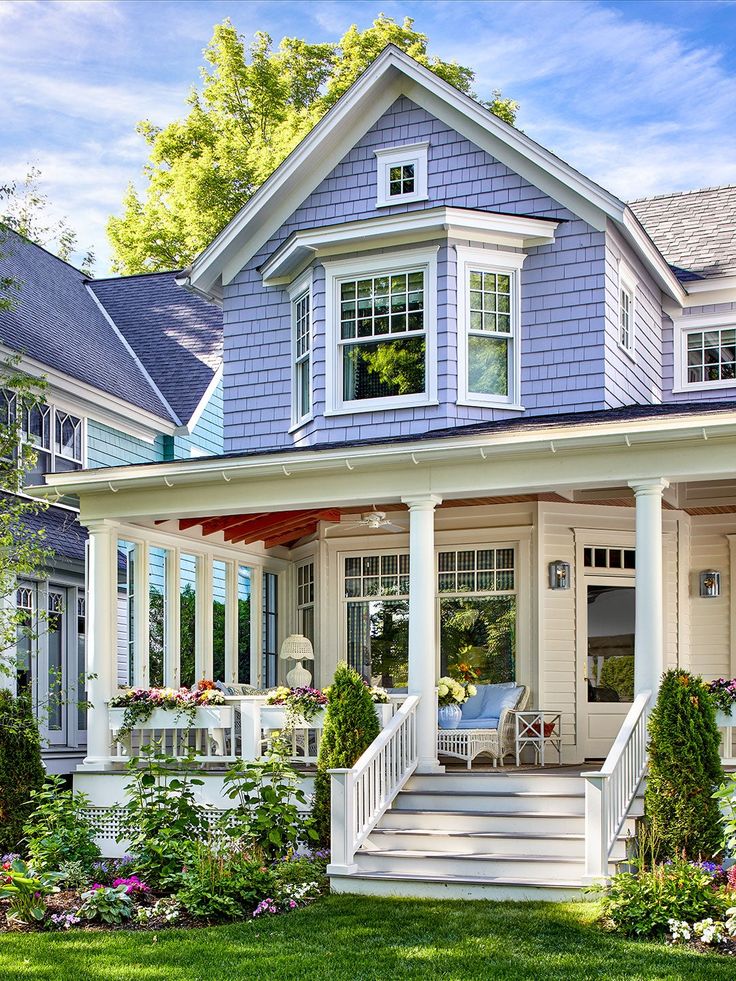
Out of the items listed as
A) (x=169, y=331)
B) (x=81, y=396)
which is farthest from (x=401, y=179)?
(x=169, y=331)

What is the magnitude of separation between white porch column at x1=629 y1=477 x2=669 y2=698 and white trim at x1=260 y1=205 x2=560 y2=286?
443cm

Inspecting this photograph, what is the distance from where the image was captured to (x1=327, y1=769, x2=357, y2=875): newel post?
382 inches

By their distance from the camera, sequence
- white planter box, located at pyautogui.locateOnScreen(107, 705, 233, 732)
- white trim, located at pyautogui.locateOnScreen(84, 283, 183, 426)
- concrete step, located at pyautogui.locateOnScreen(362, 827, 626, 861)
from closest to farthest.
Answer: concrete step, located at pyautogui.locateOnScreen(362, 827, 626, 861), white planter box, located at pyautogui.locateOnScreen(107, 705, 233, 732), white trim, located at pyautogui.locateOnScreen(84, 283, 183, 426)

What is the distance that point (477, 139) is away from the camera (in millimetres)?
14516

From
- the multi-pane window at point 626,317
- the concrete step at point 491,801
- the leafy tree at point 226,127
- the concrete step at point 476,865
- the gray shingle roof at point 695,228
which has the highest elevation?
the leafy tree at point 226,127

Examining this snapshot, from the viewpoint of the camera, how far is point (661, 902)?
26.7 feet

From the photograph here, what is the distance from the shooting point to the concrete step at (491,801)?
33.5 feet

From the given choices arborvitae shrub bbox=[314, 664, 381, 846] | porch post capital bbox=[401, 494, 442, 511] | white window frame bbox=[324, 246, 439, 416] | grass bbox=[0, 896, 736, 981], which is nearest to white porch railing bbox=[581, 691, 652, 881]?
grass bbox=[0, 896, 736, 981]

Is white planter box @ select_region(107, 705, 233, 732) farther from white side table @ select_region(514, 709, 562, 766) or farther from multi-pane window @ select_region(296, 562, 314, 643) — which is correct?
multi-pane window @ select_region(296, 562, 314, 643)

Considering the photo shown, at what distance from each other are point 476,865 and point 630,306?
25.1ft

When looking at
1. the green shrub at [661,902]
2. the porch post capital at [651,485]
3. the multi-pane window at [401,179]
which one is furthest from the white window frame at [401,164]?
the green shrub at [661,902]

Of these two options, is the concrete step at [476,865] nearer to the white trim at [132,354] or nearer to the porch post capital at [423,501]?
the porch post capital at [423,501]

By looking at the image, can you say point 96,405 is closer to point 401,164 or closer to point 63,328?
point 63,328

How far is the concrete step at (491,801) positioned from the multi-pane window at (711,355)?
7039 mm
